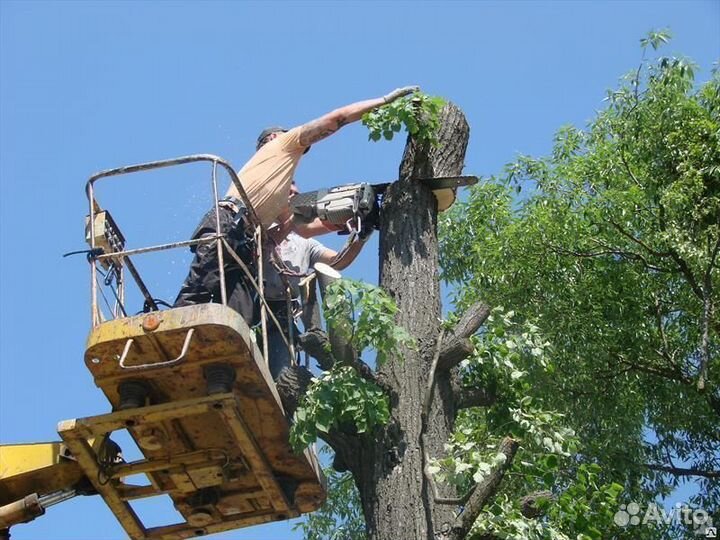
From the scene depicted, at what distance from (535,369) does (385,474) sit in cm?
193

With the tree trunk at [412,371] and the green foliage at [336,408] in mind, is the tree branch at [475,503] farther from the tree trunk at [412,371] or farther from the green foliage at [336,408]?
the green foliage at [336,408]

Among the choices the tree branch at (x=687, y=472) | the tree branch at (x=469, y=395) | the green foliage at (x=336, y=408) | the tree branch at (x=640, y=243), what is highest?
the tree branch at (x=640, y=243)

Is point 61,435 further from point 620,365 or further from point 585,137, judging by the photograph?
point 585,137

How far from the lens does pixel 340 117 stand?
985cm

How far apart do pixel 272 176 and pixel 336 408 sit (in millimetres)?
2129

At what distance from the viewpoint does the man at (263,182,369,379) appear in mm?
10164

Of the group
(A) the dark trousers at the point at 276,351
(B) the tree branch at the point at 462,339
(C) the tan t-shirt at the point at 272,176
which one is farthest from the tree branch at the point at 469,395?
(C) the tan t-shirt at the point at 272,176

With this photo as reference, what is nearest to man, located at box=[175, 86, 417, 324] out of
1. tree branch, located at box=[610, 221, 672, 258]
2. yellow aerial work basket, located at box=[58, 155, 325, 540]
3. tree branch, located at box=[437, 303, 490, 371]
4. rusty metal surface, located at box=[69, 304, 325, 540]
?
yellow aerial work basket, located at box=[58, 155, 325, 540]

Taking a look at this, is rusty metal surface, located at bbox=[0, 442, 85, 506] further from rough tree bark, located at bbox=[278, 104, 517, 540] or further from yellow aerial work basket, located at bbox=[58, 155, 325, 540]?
rough tree bark, located at bbox=[278, 104, 517, 540]

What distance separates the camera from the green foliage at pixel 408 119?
9.45 metres

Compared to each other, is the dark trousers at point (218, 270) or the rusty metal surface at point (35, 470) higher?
the dark trousers at point (218, 270)

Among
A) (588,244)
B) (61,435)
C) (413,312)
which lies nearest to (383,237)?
(413,312)

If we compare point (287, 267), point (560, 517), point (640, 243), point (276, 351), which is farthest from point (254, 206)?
point (640, 243)

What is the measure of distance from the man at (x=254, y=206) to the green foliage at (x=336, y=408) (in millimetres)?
1263
